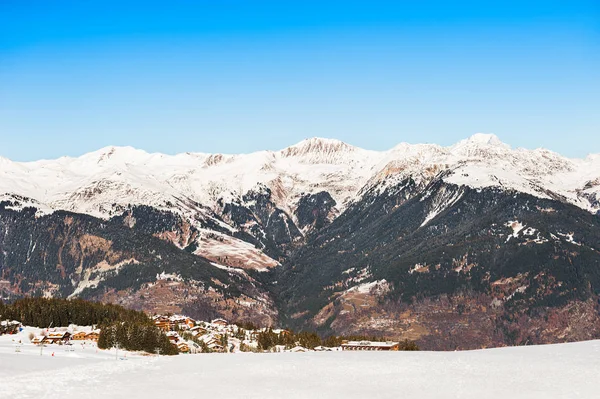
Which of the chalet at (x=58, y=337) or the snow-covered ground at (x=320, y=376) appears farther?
the chalet at (x=58, y=337)

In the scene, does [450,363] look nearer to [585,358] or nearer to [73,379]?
[585,358]

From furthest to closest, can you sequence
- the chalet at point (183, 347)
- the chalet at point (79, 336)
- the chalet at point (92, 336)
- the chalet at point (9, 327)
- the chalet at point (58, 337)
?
the chalet at point (9, 327) → the chalet at point (92, 336) → the chalet at point (79, 336) → the chalet at point (183, 347) → the chalet at point (58, 337)

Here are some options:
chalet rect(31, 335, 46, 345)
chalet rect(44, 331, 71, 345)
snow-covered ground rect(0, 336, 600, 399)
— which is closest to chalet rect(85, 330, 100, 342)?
chalet rect(44, 331, 71, 345)

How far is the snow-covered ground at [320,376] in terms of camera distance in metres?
85.6

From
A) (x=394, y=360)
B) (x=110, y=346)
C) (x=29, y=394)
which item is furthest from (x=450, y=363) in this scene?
(x=110, y=346)

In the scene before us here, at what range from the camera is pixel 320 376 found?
9894 cm

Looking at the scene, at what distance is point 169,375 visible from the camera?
98.9m

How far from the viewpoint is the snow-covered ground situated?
85.6 metres

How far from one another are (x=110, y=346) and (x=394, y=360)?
66.8 meters

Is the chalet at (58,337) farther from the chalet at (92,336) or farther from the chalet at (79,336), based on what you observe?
the chalet at (92,336)

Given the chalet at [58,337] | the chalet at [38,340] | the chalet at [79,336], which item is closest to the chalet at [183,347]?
the chalet at [79,336]

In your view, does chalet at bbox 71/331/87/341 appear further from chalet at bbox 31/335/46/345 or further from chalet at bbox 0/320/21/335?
chalet at bbox 0/320/21/335

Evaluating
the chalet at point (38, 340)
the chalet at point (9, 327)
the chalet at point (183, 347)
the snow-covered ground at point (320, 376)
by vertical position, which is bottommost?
the snow-covered ground at point (320, 376)

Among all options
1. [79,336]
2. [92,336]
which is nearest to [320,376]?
[92,336]
